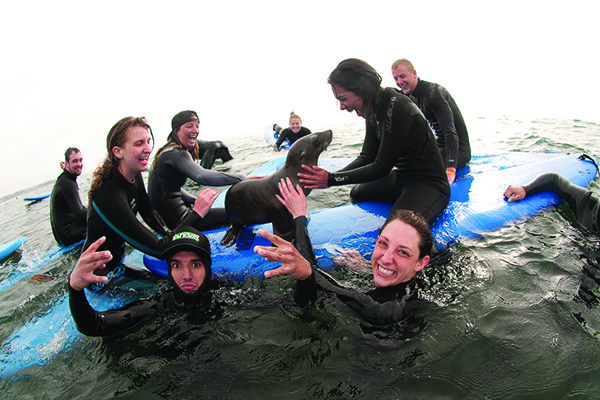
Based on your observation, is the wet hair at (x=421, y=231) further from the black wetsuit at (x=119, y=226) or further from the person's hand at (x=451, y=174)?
the person's hand at (x=451, y=174)

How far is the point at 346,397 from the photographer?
237 centimetres

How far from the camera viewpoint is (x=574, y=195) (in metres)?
4.19

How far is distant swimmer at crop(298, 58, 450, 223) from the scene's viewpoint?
3586 millimetres

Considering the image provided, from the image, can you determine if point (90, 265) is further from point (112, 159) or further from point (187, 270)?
point (112, 159)

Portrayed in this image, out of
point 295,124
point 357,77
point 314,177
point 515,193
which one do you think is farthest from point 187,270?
point 295,124

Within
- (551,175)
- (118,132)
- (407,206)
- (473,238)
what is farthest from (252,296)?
(551,175)

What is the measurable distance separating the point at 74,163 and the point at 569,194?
793 centimetres

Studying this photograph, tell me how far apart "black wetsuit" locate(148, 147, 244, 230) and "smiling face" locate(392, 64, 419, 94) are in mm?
3161

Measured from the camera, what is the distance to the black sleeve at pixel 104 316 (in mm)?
2654

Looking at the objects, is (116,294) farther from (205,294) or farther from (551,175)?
(551,175)

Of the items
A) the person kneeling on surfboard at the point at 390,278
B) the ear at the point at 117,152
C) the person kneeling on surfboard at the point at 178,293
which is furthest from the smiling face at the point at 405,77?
the ear at the point at 117,152

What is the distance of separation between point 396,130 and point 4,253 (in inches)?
306

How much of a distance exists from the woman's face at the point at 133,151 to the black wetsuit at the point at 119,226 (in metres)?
0.13

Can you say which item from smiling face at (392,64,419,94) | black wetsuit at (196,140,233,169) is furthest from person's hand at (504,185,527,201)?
black wetsuit at (196,140,233,169)
